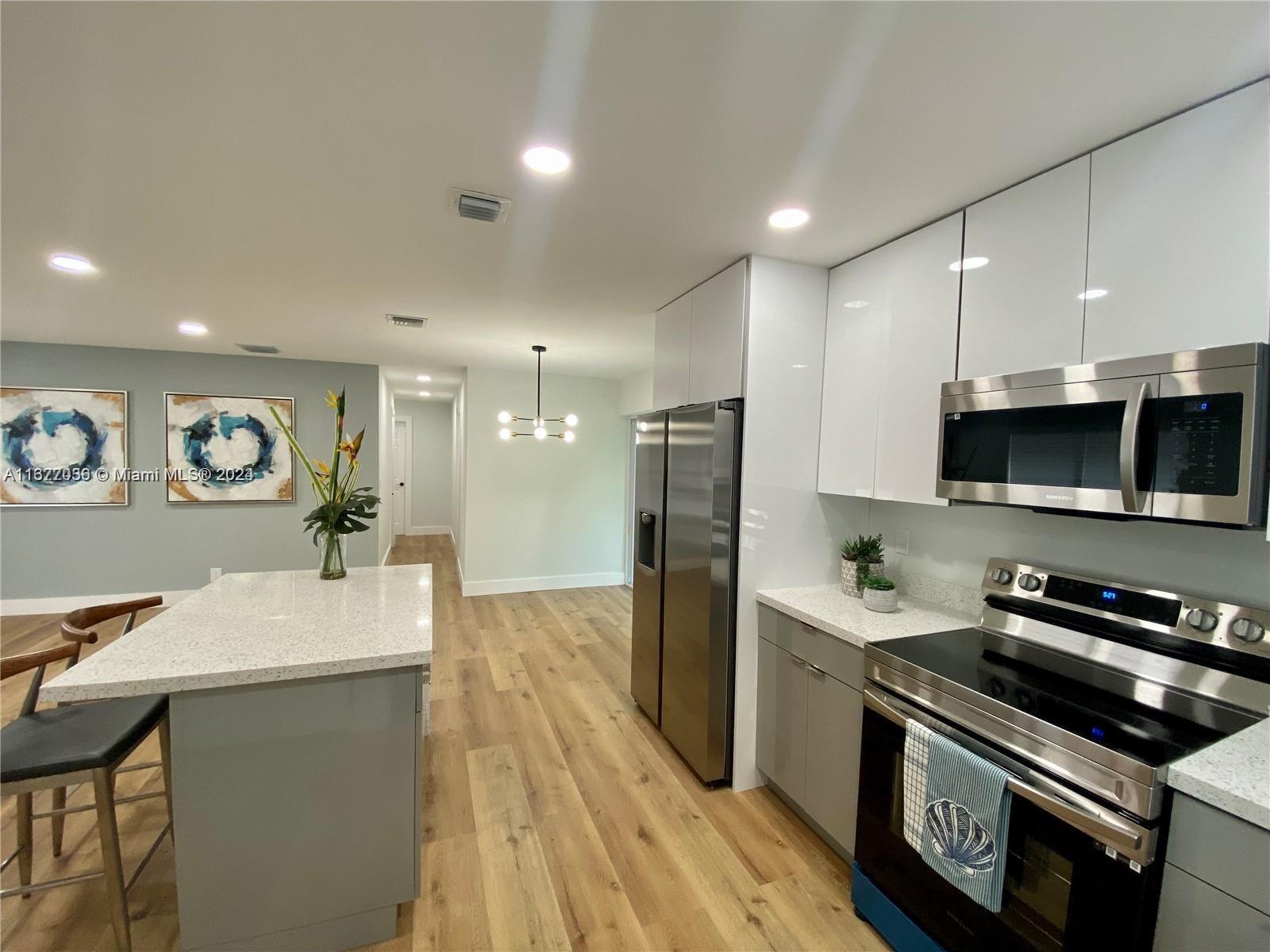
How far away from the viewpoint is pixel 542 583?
591 cm

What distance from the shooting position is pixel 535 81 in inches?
48.6

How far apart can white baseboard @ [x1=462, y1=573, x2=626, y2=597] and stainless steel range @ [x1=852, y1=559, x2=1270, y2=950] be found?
178 inches

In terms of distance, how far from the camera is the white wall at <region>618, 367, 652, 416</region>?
5359 mm

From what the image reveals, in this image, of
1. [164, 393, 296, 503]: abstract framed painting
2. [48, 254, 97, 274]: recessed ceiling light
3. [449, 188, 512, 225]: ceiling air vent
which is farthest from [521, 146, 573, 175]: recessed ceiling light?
[164, 393, 296, 503]: abstract framed painting

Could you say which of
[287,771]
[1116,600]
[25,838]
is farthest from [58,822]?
[1116,600]

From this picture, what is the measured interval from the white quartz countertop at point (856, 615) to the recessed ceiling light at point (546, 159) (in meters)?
1.86

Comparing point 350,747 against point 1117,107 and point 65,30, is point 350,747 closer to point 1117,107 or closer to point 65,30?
point 65,30

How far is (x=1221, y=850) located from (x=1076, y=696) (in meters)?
0.42

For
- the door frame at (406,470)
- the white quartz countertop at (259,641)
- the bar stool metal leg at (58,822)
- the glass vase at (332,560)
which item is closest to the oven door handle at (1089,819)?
the white quartz countertop at (259,641)

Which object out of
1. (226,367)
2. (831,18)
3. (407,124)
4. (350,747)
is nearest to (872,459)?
(831,18)

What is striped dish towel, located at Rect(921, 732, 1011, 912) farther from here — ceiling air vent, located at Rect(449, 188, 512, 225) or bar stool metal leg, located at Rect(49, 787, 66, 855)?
bar stool metal leg, located at Rect(49, 787, 66, 855)

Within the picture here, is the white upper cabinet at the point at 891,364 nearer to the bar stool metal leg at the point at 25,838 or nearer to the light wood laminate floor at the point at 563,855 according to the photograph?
the light wood laminate floor at the point at 563,855

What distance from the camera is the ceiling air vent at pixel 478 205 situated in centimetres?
178

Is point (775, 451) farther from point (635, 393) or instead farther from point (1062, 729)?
point (635, 393)
